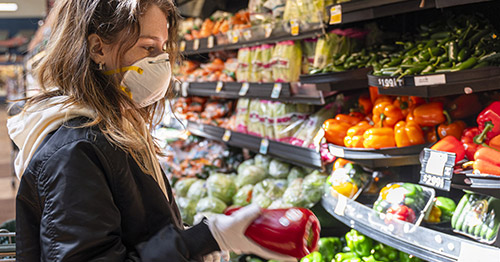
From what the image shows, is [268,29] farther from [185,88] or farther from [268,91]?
[185,88]

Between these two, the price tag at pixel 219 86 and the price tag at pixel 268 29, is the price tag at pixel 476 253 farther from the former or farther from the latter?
the price tag at pixel 219 86

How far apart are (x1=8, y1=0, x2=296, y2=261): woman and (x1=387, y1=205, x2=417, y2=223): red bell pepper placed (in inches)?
45.5

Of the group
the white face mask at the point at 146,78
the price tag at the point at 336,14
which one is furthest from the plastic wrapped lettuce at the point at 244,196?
the white face mask at the point at 146,78

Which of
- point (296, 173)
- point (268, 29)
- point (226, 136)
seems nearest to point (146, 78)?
point (268, 29)

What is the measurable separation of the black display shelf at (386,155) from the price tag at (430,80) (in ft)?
1.18

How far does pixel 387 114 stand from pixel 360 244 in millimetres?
691

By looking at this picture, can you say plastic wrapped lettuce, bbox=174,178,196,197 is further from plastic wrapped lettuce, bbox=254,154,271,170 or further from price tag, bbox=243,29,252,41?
price tag, bbox=243,29,252,41

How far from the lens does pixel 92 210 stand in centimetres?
109

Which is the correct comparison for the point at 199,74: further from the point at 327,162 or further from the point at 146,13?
the point at 146,13

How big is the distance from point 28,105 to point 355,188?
1.81 metres

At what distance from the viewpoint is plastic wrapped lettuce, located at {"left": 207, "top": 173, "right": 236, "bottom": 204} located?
4012 mm

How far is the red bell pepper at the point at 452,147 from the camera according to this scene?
206 cm

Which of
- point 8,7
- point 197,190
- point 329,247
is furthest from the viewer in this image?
point 8,7

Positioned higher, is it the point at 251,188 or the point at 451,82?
the point at 451,82
